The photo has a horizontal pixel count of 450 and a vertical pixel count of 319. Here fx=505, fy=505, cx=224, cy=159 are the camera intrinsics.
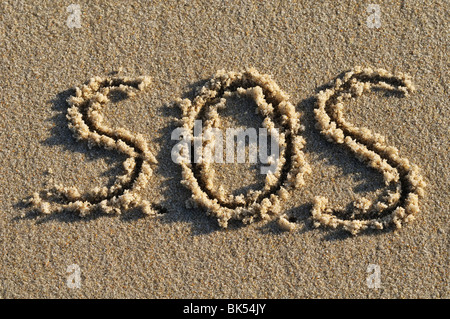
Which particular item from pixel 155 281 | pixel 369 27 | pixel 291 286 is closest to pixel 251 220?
pixel 291 286

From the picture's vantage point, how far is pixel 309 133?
7.58 feet

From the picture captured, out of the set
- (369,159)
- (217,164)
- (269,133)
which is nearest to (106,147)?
(217,164)

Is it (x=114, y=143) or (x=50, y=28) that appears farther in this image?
(x=50, y=28)

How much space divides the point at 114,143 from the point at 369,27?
1325mm

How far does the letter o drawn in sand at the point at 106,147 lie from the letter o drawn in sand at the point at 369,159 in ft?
2.61

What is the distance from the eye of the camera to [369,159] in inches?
88.4

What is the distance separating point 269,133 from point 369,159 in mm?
459

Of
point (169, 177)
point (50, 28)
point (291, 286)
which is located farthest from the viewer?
point (50, 28)

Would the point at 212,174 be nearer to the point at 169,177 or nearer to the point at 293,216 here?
the point at 169,177

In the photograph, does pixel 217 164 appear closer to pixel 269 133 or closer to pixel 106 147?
pixel 269 133

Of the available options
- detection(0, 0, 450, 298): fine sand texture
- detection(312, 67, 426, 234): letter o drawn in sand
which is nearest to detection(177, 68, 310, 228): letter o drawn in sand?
detection(0, 0, 450, 298): fine sand texture

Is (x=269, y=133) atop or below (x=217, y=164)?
atop

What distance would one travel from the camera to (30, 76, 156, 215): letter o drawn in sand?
2223 mm

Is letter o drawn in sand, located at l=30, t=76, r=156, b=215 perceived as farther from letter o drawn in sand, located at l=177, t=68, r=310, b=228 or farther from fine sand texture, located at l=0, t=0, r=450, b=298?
letter o drawn in sand, located at l=177, t=68, r=310, b=228
